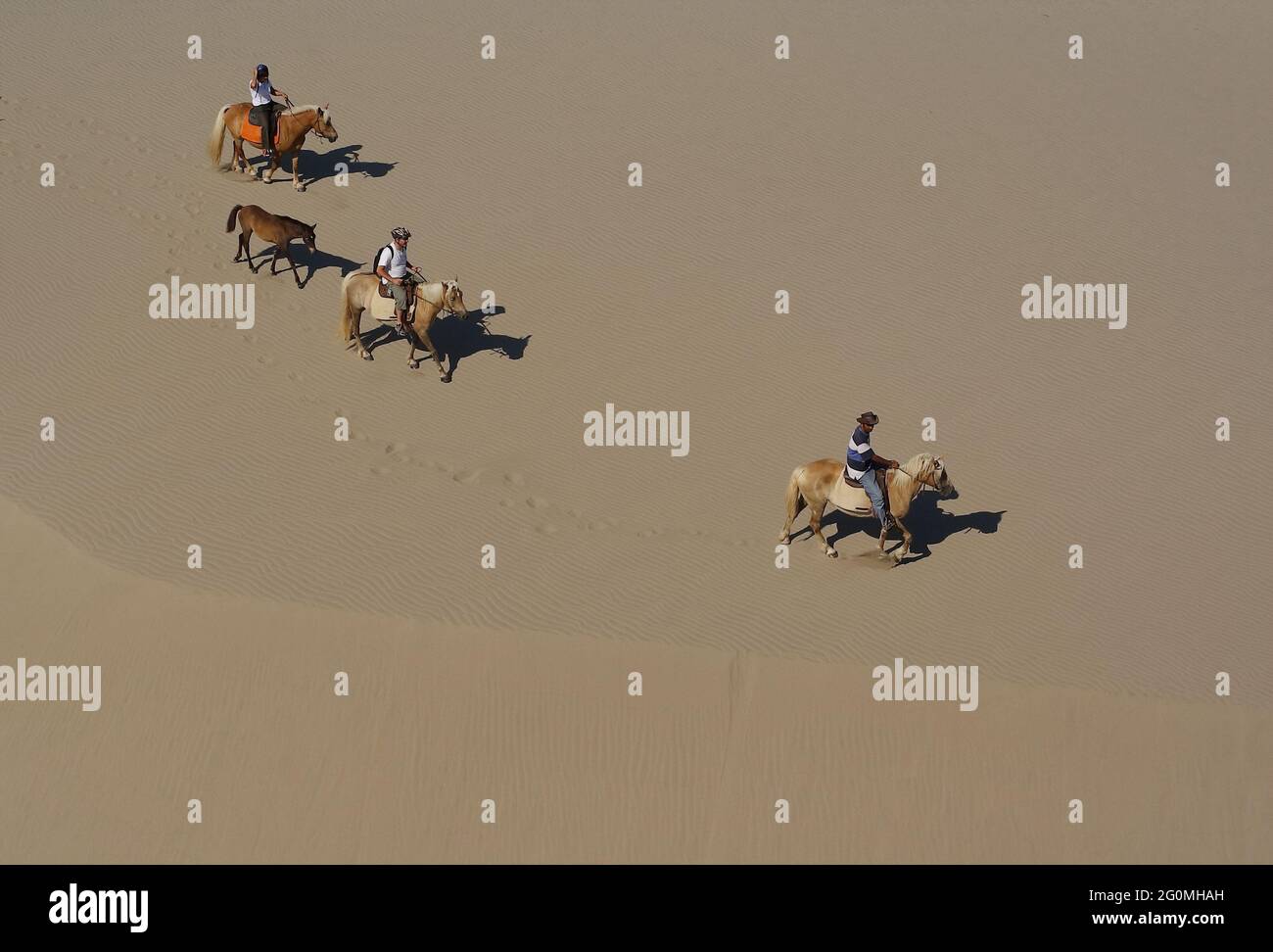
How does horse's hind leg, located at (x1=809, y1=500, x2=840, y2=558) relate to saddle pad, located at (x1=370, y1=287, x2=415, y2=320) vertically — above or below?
below

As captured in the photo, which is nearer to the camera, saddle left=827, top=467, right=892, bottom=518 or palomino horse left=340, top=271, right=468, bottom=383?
saddle left=827, top=467, right=892, bottom=518

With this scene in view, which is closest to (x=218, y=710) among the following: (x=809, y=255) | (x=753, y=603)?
(x=753, y=603)

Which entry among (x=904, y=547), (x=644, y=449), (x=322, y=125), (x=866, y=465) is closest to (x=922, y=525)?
(x=904, y=547)

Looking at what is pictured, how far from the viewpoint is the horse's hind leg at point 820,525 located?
59.6ft

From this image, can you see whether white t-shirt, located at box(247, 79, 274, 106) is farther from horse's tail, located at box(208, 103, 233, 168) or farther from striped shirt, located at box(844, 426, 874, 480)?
striped shirt, located at box(844, 426, 874, 480)

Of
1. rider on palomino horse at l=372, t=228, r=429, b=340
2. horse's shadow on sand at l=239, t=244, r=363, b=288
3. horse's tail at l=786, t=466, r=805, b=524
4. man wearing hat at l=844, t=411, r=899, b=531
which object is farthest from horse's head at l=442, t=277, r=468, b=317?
man wearing hat at l=844, t=411, r=899, b=531

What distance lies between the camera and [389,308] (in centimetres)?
2109

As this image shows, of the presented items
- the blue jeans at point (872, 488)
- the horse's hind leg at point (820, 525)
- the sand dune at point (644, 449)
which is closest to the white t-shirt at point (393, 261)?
the sand dune at point (644, 449)

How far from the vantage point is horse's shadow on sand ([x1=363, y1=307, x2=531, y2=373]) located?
22.3 metres

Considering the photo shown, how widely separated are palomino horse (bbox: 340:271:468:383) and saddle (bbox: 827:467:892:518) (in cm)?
575

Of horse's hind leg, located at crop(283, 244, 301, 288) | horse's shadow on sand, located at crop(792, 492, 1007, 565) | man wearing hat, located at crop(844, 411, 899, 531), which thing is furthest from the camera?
horse's hind leg, located at crop(283, 244, 301, 288)

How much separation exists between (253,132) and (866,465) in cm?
1258

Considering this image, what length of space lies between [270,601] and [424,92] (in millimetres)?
14016

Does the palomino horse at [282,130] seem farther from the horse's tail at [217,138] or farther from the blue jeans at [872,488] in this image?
the blue jeans at [872,488]
